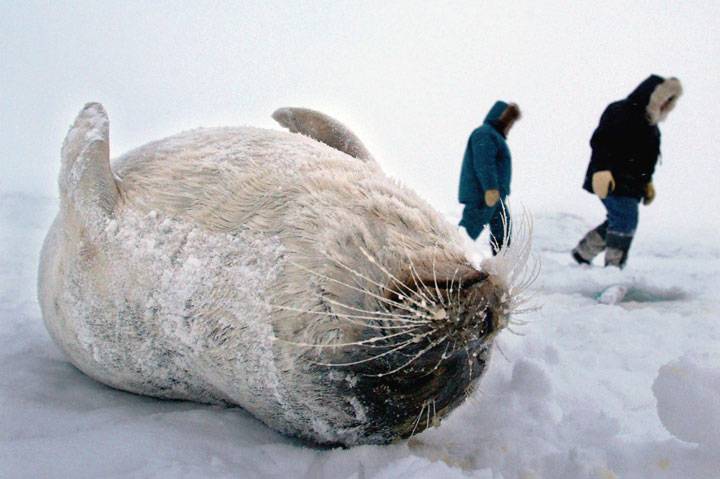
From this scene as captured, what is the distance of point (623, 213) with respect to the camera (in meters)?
5.44

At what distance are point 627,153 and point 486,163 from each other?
4.74 ft

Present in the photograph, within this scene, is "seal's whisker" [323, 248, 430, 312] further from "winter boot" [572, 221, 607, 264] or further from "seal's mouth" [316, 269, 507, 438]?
"winter boot" [572, 221, 607, 264]

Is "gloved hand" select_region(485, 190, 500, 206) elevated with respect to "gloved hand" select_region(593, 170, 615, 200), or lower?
lower

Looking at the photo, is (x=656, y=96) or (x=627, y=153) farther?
(x=627, y=153)

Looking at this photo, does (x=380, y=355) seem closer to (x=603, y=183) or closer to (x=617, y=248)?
(x=603, y=183)

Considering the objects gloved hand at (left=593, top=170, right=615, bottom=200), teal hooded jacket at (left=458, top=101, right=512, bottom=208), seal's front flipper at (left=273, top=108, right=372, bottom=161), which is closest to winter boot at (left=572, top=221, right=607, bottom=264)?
gloved hand at (left=593, top=170, right=615, bottom=200)

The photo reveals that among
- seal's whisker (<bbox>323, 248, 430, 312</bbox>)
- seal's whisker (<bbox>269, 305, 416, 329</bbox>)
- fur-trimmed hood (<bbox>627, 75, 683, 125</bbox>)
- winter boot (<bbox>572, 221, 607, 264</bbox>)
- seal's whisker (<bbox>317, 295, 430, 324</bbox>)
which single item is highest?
fur-trimmed hood (<bbox>627, 75, 683, 125</bbox>)

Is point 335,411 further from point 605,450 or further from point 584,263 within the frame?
point 584,263

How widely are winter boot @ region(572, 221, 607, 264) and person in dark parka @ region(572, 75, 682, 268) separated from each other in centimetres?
49

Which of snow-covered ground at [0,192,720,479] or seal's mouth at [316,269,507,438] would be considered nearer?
seal's mouth at [316,269,507,438]

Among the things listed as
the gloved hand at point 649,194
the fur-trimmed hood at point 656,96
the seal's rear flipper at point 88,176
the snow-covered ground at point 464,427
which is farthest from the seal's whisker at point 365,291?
the gloved hand at point 649,194

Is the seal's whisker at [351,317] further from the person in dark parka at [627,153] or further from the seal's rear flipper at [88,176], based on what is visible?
the person in dark parka at [627,153]

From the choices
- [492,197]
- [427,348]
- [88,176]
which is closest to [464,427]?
[427,348]

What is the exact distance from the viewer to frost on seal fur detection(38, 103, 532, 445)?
1.45 metres
